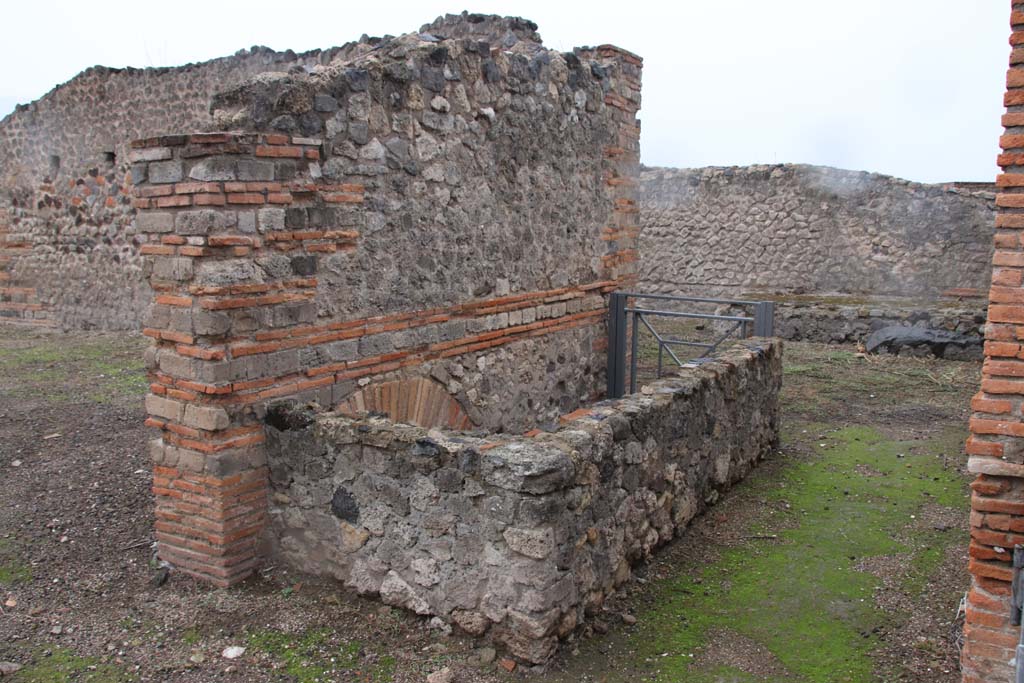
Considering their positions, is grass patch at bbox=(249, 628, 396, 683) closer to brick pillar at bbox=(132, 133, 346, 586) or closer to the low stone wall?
the low stone wall

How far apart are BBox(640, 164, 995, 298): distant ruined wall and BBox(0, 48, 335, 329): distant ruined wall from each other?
7.66 metres

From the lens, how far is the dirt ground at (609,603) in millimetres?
3775

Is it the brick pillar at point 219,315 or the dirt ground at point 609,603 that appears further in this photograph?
the brick pillar at point 219,315

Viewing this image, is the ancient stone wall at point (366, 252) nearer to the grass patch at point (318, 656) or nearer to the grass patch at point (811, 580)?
the grass patch at point (318, 656)

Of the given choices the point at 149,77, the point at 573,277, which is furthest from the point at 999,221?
the point at 149,77

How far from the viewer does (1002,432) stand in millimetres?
3213

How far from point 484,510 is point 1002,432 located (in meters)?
2.06

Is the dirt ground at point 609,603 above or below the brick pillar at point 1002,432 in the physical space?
below

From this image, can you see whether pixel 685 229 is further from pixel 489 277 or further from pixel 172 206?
pixel 172 206

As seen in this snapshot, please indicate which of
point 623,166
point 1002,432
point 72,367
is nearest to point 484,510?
point 1002,432

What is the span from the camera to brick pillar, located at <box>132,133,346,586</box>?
13.9 feet

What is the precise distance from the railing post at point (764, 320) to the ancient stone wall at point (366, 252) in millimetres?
1547

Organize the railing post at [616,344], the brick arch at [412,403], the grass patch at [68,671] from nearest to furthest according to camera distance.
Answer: the grass patch at [68,671], the brick arch at [412,403], the railing post at [616,344]

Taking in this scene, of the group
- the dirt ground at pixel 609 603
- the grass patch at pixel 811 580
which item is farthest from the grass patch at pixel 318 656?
the grass patch at pixel 811 580
